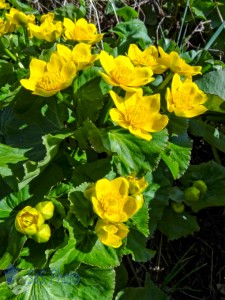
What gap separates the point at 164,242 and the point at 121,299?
1.38 ft

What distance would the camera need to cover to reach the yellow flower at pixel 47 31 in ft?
5.65

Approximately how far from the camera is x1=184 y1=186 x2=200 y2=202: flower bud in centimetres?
178

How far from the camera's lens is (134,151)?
1437mm

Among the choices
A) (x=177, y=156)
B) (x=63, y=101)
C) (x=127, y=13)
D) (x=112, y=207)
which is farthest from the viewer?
(x=127, y=13)

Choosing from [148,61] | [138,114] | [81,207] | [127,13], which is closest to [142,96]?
[138,114]

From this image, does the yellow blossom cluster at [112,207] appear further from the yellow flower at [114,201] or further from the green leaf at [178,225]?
the green leaf at [178,225]

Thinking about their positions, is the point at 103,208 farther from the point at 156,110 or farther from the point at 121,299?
the point at 121,299

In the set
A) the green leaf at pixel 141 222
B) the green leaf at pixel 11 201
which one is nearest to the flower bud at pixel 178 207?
the green leaf at pixel 141 222

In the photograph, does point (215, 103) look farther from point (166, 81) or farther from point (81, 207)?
point (81, 207)

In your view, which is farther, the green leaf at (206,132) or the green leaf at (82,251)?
the green leaf at (206,132)

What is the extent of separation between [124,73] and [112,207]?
417 millimetres

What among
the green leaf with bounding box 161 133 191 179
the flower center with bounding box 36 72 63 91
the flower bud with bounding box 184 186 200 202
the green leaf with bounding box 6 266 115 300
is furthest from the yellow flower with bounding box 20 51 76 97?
the flower bud with bounding box 184 186 200 202

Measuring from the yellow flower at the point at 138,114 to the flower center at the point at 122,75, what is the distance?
0.04 metres

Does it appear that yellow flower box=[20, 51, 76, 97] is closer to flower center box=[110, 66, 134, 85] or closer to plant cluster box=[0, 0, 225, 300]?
plant cluster box=[0, 0, 225, 300]
